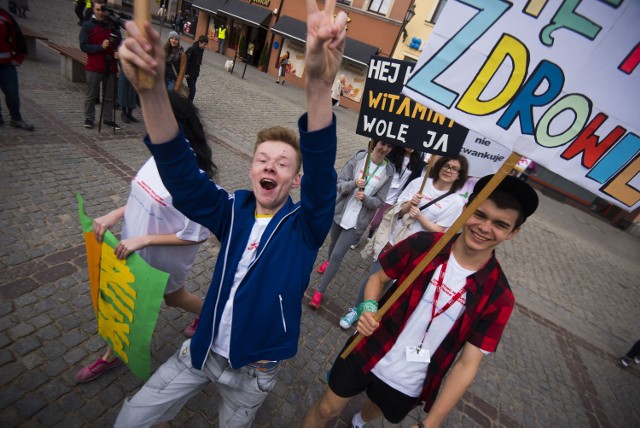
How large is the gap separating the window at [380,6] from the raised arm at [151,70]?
67.7 ft

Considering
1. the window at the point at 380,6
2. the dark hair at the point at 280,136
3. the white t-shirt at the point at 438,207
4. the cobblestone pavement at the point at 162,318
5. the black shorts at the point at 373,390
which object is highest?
the window at the point at 380,6

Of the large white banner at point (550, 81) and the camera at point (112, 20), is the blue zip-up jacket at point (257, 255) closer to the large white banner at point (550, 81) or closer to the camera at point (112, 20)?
the large white banner at point (550, 81)

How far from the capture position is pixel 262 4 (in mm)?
21047

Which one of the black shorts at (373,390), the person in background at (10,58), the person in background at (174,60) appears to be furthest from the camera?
the person in background at (174,60)

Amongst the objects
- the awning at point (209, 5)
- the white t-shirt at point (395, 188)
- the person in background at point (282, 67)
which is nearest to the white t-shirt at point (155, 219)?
the white t-shirt at point (395, 188)

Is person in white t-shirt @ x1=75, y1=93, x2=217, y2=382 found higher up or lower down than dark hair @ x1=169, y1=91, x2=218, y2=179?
lower down

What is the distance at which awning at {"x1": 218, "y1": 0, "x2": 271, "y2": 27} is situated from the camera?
66.7 ft

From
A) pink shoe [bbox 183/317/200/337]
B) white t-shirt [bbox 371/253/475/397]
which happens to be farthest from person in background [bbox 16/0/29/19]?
white t-shirt [bbox 371/253/475/397]

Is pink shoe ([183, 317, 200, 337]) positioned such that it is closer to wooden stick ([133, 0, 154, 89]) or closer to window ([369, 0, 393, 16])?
wooden stick ([133, 0, 154, 89])

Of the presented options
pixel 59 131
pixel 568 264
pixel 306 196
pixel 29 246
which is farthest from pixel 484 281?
pixel 568 264

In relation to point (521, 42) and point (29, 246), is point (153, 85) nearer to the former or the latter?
point (521, 42)

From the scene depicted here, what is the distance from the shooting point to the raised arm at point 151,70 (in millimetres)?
938

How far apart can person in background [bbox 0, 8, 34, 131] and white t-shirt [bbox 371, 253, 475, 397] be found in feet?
21.5

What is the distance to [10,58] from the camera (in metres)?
4.78
